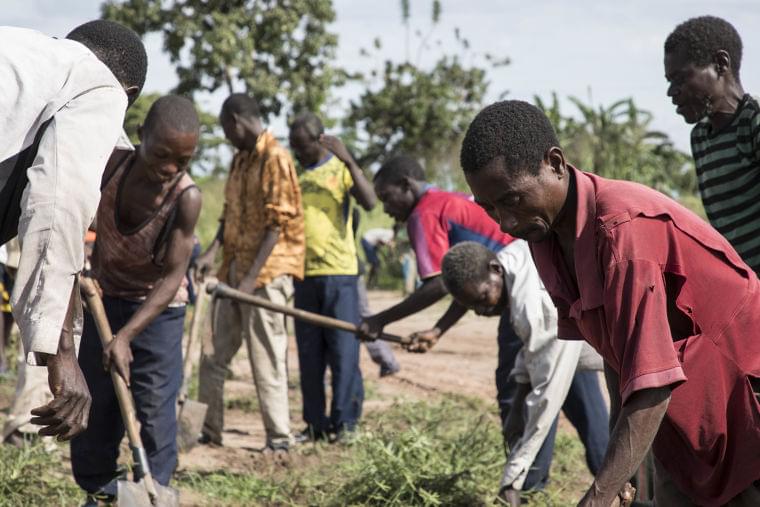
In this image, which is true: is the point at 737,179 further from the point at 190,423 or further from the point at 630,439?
the point at 190,423

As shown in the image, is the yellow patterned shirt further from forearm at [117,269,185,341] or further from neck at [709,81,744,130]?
neck at [709,81,744,130]

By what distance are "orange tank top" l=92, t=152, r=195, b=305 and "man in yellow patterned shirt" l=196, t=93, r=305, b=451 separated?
4.67 ft

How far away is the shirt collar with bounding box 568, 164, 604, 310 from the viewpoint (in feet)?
7.49

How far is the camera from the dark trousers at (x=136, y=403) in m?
4.18

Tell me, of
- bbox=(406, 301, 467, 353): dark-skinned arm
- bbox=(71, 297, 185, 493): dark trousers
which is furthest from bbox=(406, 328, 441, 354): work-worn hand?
bbox=(71, 297, 185, 493): dark trousers

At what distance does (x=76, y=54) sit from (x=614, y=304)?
145 centimetres

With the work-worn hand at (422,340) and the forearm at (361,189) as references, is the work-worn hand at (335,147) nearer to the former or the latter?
the forearm at (361,189)

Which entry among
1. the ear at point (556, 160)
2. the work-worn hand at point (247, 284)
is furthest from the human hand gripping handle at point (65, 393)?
the work-worn hand at point (247, 284)

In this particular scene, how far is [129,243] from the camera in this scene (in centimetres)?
422

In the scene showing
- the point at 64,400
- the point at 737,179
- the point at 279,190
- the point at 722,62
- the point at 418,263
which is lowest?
the point at 64,400

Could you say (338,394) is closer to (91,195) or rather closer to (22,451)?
(22,451)

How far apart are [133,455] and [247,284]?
181 cm

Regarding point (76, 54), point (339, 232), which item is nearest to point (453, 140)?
point (339, 232)

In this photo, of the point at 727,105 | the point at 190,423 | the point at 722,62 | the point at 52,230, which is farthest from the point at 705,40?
the point at 190,423
